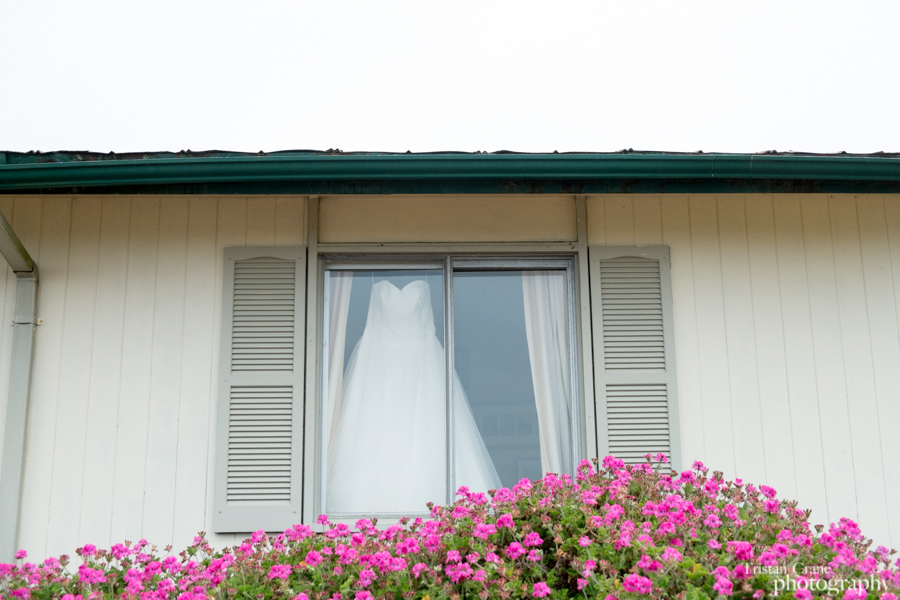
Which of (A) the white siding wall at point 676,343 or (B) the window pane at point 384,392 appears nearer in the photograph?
(A) the white siding wall at point 676,343

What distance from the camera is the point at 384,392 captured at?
3.20m

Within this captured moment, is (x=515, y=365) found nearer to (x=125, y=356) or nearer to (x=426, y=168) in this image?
(x=426, y=168)

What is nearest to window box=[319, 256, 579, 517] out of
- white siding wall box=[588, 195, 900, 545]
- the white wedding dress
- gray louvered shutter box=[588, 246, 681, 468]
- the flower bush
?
the white wedding dress

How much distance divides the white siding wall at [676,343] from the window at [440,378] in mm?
450

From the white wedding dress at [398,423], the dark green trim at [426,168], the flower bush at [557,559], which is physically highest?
the dark green trim at [426,168]

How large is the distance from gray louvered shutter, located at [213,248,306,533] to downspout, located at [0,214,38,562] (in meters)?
0.89

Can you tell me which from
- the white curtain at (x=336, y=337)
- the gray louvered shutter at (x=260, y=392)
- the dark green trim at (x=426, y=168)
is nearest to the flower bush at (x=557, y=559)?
the gray louvered shutter at (x=260, y=392)

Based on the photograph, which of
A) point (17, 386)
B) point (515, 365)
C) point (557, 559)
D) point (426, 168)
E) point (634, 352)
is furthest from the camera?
point (515, 365)

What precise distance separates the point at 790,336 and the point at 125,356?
10.6ft

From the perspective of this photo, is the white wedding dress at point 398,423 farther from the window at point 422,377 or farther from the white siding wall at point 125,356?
the white siding wall at point 125,356

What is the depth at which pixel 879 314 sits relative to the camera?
3.18m

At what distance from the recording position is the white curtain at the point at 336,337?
316cm

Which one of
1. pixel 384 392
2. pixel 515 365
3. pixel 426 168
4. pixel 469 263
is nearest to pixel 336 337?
pixel 384 392

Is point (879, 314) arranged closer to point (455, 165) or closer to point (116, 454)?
point (455, 165)
